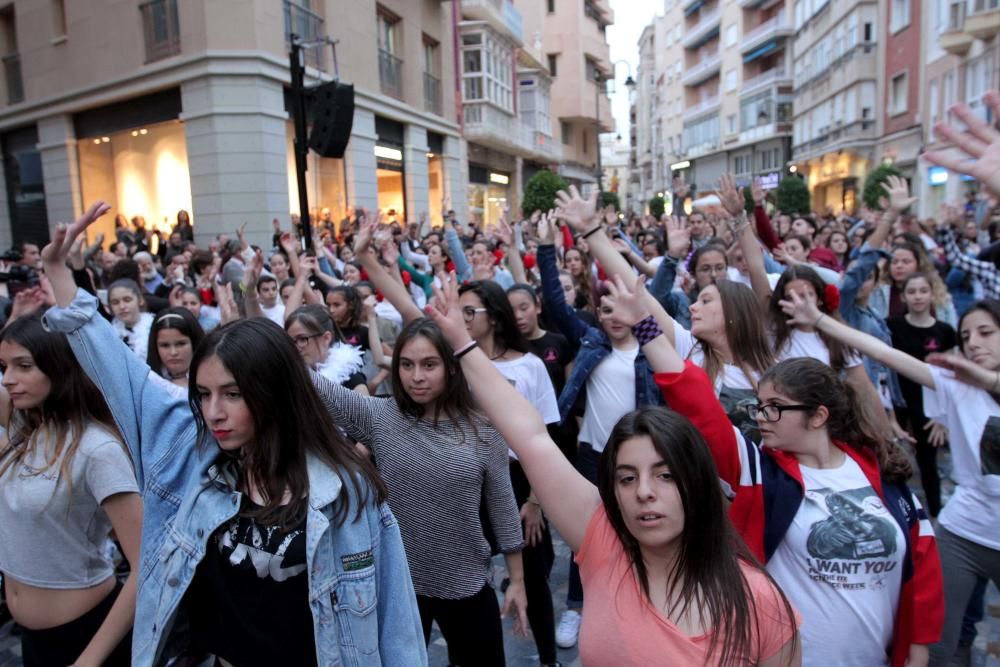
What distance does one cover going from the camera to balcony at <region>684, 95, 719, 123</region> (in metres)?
54.2

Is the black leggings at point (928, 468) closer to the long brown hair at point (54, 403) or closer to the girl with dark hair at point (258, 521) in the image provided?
the girl with dark hair at point (258, 521)

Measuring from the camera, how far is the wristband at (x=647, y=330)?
2.13 metres

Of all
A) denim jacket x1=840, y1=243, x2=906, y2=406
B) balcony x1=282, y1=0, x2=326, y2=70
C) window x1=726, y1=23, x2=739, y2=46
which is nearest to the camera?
denim jacket x1=840, y1=243, x2=906, y2=406

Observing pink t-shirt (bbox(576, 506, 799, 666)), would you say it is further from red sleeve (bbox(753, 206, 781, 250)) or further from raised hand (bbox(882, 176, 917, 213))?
red sleeve (bbox(753, 206, 781, 250))

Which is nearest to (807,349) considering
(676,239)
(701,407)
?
(676,239)

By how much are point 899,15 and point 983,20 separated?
10121mm

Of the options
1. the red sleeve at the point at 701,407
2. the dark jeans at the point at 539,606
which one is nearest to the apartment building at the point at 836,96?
the dark jeans at the point at 539,606

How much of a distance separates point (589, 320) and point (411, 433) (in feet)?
8.89

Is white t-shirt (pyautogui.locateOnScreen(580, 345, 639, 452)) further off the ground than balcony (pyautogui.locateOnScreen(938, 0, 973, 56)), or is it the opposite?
balcony (pyautogui.locateOnScreen(938, 0, 973, 56))

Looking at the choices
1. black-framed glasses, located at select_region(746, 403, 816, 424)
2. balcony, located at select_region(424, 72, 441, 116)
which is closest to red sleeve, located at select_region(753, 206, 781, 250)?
black-framed glasses, located at select_region(746, 403, 816, 424)

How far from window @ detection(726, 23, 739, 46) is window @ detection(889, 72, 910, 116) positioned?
20526 millimetres

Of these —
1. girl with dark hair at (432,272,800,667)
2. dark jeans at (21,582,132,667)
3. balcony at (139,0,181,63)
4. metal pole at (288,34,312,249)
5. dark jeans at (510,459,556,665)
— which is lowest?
dark jeans at (510,459,556,665)

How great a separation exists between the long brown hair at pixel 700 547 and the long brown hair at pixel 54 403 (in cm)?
186

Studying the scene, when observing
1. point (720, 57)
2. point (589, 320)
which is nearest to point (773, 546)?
point (589, 320)
